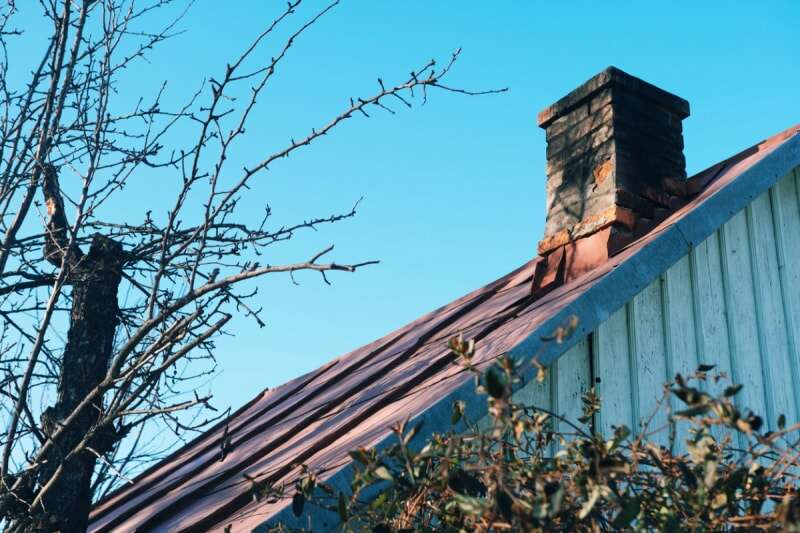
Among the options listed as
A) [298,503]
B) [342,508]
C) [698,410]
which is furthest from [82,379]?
[698,410]

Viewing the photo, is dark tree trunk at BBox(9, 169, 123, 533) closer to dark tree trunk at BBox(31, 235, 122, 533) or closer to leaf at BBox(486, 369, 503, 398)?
dark tree trunk at BBox(31, 235, 122, 533)

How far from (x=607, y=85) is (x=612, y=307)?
198cm

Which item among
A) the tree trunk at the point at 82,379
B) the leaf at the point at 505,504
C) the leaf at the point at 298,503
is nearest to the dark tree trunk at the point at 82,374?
the tree trunk at the point at 82,379

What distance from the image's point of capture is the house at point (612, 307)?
4949 mm

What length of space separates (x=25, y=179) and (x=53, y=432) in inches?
67.3

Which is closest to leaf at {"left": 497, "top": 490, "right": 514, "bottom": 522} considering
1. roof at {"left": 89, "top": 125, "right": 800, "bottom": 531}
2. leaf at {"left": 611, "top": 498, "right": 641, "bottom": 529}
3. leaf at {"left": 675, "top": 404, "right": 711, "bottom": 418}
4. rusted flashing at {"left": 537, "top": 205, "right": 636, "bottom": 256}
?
leaf at {"left": 611, "top": 498, "right": 641, "bottom": 529}

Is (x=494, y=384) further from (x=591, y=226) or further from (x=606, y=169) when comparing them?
(x=606, y=169)

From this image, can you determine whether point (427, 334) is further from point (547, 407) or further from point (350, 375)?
point (547, 407)

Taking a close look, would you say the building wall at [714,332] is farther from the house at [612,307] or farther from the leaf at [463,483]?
the leaf at [463,483]

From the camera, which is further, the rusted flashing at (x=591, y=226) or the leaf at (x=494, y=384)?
the rusted flashing at (x=591, y=226)

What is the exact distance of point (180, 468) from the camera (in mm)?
7930

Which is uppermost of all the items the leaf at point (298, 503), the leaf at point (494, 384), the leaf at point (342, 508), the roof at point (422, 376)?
the roof at point (422, 376)

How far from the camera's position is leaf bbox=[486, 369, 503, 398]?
2.75 meters

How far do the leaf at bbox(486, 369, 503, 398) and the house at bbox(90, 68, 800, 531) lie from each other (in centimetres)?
150
